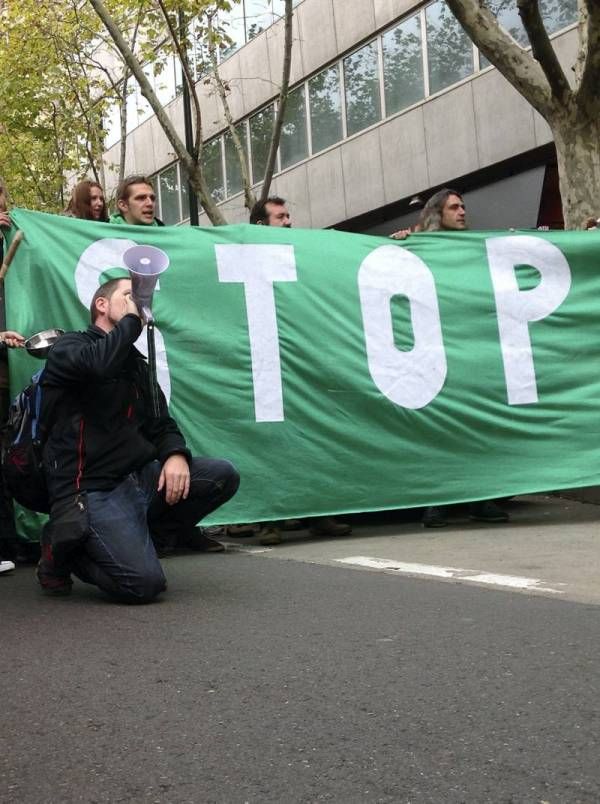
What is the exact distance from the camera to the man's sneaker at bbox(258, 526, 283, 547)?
7.38 m

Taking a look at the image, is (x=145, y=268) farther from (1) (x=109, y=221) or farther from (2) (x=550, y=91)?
(2) (x=550, y=91)

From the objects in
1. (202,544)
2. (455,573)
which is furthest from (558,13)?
(455,573)

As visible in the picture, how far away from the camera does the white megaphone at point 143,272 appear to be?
17.3 feet

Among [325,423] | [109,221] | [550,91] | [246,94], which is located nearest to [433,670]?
[325,423]

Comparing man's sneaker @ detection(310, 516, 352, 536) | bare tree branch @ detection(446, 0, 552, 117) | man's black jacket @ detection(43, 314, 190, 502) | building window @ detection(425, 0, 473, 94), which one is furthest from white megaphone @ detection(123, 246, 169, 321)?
building window @ detection(425, 0, 473, 94)

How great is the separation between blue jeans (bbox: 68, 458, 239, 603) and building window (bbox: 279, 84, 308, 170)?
62.4 feet

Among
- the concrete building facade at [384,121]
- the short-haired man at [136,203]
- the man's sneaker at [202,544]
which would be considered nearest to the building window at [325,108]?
the concrete building facade at [384,121]

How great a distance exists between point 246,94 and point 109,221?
1892 centimetres

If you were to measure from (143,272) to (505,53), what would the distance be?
540cm

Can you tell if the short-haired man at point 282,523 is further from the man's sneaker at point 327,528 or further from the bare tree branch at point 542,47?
the bare tree branch at point 542,47

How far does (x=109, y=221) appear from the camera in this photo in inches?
301

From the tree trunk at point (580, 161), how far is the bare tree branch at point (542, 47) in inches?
7.9

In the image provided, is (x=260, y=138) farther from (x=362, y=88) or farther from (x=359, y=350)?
(x=359, y=350)

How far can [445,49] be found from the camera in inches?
770
